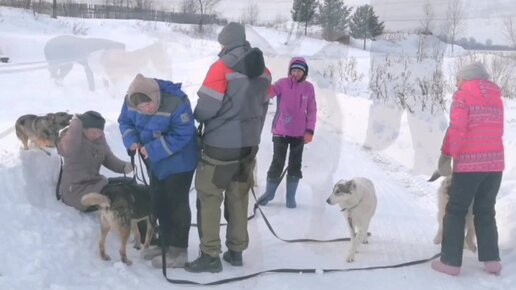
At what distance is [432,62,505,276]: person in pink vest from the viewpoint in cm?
452

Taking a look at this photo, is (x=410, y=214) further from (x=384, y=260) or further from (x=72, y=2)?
(x=72, y=2)

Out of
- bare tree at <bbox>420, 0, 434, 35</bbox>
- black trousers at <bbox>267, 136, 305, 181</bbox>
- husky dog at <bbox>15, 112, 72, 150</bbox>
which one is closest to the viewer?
husky dog at <bbox>15, 112, 72, 150</bbox>

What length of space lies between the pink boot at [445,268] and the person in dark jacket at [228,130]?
6.14 ft

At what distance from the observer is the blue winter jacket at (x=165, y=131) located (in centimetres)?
448

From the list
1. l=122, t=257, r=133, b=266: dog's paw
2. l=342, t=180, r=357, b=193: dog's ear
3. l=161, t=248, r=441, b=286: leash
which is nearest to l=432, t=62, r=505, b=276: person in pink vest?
l=161, t=248, r=441, b=286: leash

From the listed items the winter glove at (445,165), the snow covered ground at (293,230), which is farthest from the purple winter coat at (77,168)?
the winter glove at (445,165)

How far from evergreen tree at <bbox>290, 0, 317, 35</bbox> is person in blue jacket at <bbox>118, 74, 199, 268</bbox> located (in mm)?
12746

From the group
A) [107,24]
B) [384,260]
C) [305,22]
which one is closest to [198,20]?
[305,22]

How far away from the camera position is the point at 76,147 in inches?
195

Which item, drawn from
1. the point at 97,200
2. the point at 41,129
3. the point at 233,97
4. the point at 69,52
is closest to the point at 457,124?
the point at 233,97

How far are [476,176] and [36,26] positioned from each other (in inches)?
1058

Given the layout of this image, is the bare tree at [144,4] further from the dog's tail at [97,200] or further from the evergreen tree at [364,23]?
the dog's tail at [97,200]

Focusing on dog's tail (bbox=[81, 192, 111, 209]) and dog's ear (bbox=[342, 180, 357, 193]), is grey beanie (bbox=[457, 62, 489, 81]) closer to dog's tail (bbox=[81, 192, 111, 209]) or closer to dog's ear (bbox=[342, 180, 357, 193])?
dog's ear (bbox=[342, 180, 357, 193])

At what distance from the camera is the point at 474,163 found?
15.0 ft
